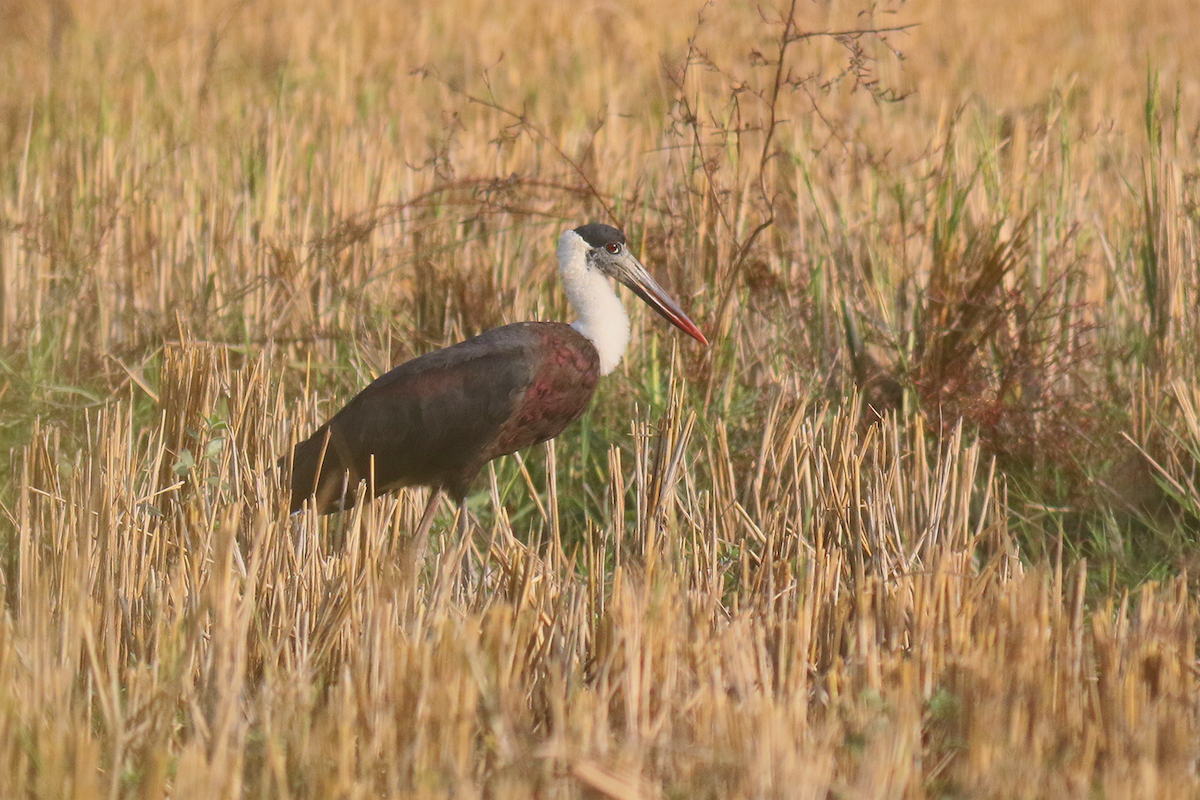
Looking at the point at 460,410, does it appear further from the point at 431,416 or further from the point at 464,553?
the point at 464,553

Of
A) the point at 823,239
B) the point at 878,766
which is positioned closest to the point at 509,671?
the point at 878,766

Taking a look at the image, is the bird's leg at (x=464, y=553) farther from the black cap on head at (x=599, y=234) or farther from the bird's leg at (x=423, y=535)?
the black cap on head at (x=599, y=234)

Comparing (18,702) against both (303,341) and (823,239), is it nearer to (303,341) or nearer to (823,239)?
(303,341)

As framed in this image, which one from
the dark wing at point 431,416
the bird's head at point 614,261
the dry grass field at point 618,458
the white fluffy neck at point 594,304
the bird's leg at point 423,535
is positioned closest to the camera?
the dry grass field at point 618,458

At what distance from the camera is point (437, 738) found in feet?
7.49

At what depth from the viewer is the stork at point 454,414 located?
12.9 ft

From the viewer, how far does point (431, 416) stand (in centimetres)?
397

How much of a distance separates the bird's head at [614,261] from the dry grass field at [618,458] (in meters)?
0.21

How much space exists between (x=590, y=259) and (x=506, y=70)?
5589mm

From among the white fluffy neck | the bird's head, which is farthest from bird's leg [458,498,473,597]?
the bird's head

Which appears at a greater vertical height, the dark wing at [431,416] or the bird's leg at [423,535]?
the dark wing at [431,416]

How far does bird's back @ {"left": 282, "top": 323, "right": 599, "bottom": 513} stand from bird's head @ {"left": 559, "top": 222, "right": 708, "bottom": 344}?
34 cm

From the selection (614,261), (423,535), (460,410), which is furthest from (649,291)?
(423,535)

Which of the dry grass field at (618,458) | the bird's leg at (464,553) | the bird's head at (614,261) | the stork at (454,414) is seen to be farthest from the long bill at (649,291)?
the bird's leg at (464,553)
